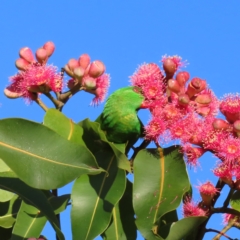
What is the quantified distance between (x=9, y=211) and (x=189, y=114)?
0.63 metres

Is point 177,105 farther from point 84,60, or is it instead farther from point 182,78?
point 84,60

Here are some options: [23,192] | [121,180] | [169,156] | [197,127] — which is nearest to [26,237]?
[23,192]

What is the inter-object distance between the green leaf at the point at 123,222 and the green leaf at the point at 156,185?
10 cm

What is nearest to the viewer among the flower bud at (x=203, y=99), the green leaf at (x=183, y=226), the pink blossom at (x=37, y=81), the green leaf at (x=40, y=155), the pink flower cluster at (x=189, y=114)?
the green leaf at (x=40, y=155)

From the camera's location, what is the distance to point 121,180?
1.60 metres

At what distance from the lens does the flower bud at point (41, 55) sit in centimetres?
194

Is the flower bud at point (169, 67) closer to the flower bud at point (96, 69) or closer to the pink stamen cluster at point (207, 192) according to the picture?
the flower bud at point (96, 69)

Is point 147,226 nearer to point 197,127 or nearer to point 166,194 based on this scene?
point 166,194

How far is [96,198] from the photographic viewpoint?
162 centimetres

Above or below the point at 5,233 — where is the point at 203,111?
above

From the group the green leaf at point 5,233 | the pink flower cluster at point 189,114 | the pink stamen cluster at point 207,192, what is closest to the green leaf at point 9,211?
the green leaf at point 5,233

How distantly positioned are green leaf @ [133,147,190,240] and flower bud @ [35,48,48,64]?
20.1 inches

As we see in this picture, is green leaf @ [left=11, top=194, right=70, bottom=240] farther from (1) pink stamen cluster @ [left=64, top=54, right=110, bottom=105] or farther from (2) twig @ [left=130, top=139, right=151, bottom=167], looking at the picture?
(1) pink stamen cluster @ [left=64, top=54, right=110, bottom=105]

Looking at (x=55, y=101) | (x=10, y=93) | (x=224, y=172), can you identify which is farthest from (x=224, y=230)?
(x=10, y=93)
